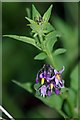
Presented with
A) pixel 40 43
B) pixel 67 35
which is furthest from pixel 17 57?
pixel 40 43

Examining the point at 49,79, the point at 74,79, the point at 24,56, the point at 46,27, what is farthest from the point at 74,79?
the point at 24,56

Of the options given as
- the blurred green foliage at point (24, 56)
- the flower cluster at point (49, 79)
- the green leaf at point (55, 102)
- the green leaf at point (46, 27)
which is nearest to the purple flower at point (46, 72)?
the flower cluster at point (49, 79)

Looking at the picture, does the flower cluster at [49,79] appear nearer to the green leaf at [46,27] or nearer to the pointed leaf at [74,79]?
the green leaf at [46,27]

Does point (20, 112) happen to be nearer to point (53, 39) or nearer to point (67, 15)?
point (67, 15)

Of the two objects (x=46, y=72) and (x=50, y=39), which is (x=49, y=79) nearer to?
(x=46, y=72)

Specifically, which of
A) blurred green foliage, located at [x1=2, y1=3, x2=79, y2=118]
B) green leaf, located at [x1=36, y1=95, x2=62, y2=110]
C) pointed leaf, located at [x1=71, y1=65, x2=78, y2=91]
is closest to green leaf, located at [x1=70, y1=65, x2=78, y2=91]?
pointed leaf, located at [x1=71, y1=65, x2=78, y2=91]

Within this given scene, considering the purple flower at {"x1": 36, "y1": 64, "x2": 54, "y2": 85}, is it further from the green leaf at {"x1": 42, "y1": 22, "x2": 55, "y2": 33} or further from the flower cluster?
the green leaf at {"x1": 42, "y1": 22, "x2": 55, "y2": 33}
